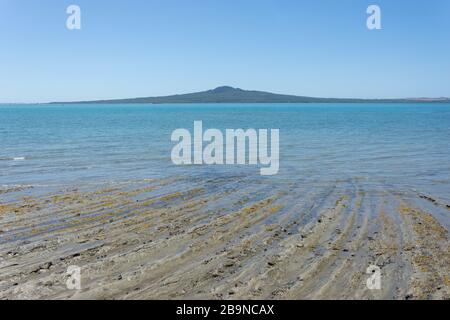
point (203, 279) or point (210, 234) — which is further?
point (210, 234)

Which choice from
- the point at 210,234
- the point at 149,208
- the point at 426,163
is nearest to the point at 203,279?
the point at 210,234

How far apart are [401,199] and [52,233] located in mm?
11782

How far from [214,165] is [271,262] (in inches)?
636

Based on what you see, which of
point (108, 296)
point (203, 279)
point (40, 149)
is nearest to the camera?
point (108, 296)

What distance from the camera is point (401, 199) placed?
15.9 metres

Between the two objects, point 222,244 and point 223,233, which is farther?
point 223,233

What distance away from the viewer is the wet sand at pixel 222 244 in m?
7.98

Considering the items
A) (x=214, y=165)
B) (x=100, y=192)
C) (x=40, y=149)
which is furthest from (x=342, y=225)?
(x=40, y=149)

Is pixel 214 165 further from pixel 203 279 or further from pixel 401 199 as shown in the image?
pixel 203 279

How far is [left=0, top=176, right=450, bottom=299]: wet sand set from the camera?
7980 millimetres

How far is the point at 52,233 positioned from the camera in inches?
446

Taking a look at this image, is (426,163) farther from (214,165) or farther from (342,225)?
(342,225)

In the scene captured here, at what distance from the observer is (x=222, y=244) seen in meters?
10.5

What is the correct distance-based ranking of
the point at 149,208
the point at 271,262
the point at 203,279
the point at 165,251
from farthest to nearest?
1. the point at 149,208
2. the point at 165,251
3. the point at 271,262
4. the point at 203,279
